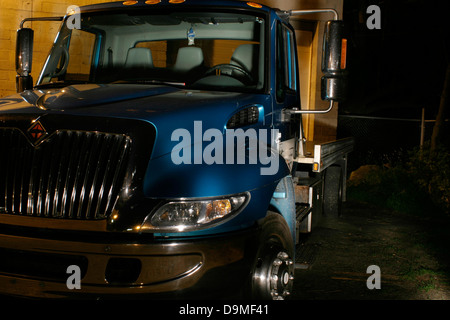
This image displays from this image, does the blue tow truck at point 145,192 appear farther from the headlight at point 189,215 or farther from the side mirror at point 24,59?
the side mirror at point 24,59

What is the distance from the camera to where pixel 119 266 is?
3.12 meters

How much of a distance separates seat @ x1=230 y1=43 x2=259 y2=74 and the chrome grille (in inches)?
67.0

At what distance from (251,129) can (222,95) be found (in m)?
0.35

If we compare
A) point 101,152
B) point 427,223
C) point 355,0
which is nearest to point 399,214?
point 427,223

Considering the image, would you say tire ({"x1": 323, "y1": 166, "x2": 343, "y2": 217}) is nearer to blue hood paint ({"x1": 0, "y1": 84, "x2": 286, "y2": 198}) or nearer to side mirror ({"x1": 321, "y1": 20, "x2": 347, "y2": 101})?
side mirror ({"x1": 321, "y1": 20, "x2": 347, "y2": 101})

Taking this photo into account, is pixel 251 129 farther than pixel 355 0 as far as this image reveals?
No

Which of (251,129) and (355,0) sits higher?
(355,0)

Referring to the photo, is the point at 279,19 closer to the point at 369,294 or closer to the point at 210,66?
the point at 210,66

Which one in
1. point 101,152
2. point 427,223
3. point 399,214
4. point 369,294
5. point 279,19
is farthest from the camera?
point 399,214

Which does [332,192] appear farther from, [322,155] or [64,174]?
[64,174]

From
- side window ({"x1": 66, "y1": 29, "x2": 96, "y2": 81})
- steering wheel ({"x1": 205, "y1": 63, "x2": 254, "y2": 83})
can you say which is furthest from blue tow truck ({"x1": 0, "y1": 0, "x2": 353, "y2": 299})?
side window ({"x1": 66, "y1": 29, "x2": 96, "y2": 81})

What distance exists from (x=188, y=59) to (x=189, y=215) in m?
1.93

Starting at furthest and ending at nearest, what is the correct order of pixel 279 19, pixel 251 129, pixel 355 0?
pixel 355 0 < pixel 279 19 < pixel 251 129

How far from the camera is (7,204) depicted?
3357mm
